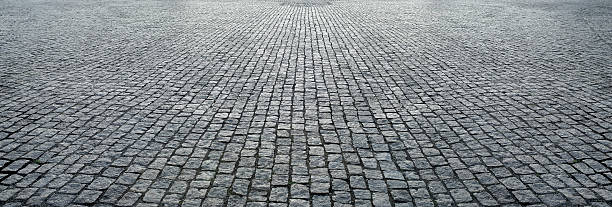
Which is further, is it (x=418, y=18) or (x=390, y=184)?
(x=418, y=18)

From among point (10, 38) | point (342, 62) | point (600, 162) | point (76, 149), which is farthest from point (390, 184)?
point (10, 38)

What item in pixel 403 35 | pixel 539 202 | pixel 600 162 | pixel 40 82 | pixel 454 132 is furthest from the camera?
pixel 403 35

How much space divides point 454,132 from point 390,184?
1.56m

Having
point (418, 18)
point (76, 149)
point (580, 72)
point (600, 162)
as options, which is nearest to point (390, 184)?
point (600, 162)

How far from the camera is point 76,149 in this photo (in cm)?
475

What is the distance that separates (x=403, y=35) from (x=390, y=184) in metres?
8.44

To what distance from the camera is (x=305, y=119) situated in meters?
5.71

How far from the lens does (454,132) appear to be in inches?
208

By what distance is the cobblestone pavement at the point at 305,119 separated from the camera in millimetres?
4035

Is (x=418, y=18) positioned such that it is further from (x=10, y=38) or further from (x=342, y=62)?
(x=10, y=38)

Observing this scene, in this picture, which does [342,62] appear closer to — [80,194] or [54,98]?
[54,98]

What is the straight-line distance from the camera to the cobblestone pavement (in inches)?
159

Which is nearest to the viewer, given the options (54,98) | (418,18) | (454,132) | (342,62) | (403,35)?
(454,132)

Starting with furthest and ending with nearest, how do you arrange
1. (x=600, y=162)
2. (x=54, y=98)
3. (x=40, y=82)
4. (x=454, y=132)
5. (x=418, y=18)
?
1. (x=418, y=18)
2. (x=40, y=82)
3. (x=54, y=98)
4. (x=454, y=132)
5. (x=600, y=162)
